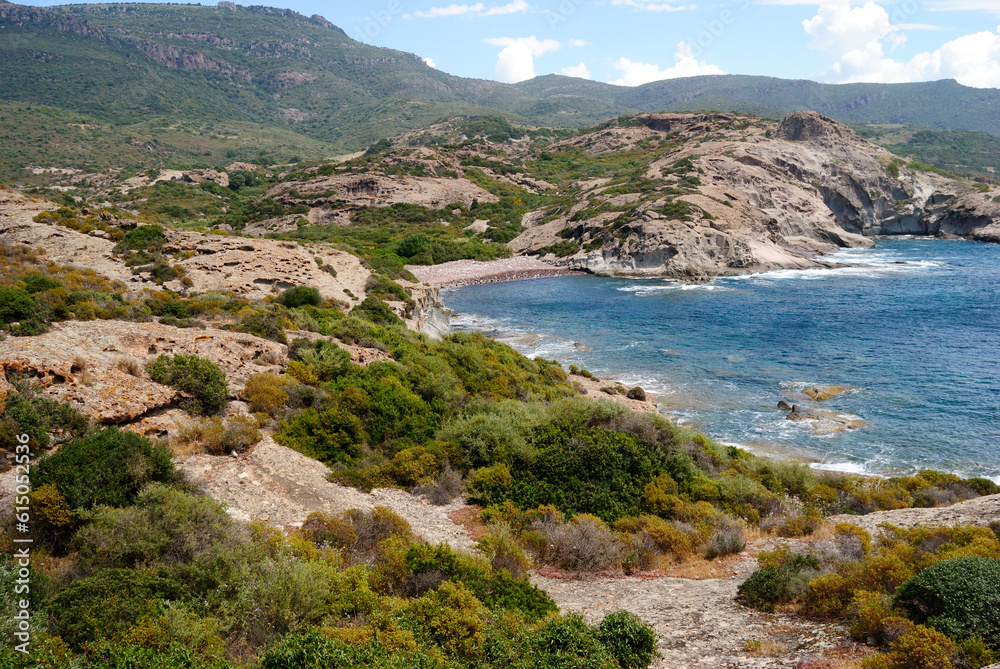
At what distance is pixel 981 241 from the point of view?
261ft

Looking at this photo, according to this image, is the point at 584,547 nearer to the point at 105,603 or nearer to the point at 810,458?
the point at 105,603

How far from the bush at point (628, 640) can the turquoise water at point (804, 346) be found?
16.0m

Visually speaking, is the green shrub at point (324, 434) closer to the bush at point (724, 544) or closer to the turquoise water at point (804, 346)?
the bush at point (724, 544)

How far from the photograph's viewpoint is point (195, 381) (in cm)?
1284

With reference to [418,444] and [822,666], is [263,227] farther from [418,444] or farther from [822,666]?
[822,666]

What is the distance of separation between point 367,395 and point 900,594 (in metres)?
12.0

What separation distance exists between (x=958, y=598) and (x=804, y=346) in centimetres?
3078

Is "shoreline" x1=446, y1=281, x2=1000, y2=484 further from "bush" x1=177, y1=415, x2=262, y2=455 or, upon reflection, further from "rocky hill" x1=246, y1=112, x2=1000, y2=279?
"rocky hill" x1=246, y1=112, x2=1000, y2=279

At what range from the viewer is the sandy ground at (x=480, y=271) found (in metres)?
64.7

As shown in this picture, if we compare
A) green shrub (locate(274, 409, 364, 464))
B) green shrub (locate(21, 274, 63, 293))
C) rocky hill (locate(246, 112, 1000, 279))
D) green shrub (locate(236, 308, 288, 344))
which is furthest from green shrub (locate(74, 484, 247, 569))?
rocky hill (locate(246, 112, 1000, 279))

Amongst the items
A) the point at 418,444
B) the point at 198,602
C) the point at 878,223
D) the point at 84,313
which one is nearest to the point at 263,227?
the point at 84,313

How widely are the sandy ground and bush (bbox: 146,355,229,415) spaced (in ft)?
163

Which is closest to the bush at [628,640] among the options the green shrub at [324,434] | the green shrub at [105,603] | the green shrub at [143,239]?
the green shrub at [105,603]

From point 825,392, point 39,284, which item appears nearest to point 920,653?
point 39,284
